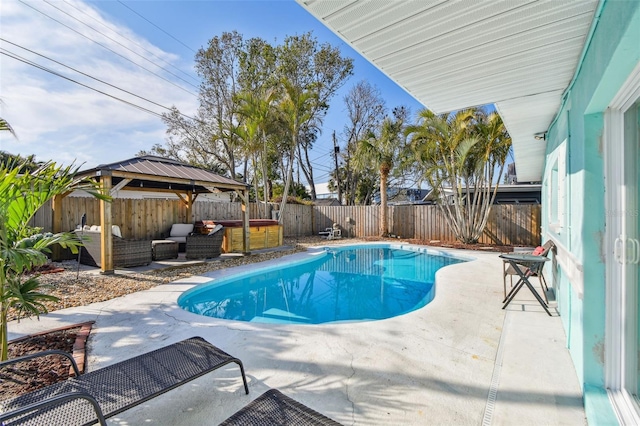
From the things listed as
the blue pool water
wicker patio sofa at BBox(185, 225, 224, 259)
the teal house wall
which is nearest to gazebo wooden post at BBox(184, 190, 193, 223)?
wicker patio sofa at BBox(185, 225, 224, 259)

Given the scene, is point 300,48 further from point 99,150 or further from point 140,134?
point 99,150

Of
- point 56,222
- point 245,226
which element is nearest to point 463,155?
point 245,226

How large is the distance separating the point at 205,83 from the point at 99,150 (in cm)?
711

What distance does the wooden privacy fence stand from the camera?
28.9ft

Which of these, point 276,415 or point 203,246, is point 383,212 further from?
point 276,415

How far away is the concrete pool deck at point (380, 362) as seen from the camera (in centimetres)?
204

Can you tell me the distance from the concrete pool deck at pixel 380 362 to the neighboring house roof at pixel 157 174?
10.6ft

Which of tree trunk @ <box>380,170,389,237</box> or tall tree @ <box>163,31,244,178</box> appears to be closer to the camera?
tree trunk @ <box>380,170,389,237</box>

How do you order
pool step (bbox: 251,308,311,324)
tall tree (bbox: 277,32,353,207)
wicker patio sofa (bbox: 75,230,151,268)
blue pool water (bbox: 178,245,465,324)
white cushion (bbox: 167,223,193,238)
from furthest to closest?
tall tree (bbox: 277,32,353,207), white cushion (bbox: 167,223,193,238), wicker patio sofa (bbox: 75,230,151,268), blue pool water (bbox: 178,245,465,324), pool step (bbox: 251,308,311,324)

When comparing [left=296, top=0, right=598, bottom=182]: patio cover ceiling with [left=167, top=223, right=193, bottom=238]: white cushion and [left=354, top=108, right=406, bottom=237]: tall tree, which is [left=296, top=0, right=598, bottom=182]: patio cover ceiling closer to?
[left=167, top=223, right=193, bottom=238]: white cushion

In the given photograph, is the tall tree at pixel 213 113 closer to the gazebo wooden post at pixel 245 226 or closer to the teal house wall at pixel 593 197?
the gazebo wooden post at pixel 245 226

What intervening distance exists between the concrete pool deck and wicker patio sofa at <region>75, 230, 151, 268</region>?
8.86ft

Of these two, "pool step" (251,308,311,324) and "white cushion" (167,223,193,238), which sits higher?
"white cushion" (167,223,193,238)

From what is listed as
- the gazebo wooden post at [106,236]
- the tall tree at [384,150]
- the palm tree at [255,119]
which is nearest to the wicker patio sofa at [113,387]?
the gazebo wooden post at [106,236]
